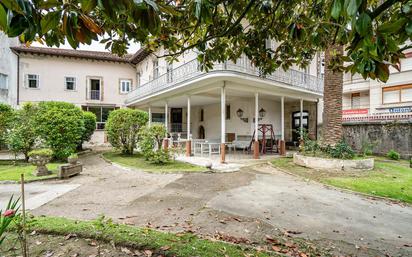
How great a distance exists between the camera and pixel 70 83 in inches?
848

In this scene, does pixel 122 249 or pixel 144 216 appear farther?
pixel 144 216

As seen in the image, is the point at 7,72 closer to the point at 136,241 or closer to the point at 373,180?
the point at 136,241

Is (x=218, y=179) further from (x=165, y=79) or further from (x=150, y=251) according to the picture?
(x=165, y=79)

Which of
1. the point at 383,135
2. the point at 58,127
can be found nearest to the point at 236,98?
the point at 383,135

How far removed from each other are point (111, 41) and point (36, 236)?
3010 mm

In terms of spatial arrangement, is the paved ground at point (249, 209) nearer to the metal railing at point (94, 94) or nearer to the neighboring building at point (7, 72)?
the neighboring building at point (7, 72)

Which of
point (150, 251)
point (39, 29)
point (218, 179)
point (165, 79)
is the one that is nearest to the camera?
point (39, 29)

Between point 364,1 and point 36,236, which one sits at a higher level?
point 364,1

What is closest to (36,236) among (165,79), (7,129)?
(7,129)

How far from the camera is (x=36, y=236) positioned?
3.29 metres

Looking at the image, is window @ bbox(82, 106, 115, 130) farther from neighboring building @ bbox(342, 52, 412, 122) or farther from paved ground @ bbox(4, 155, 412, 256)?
neighboring building @ bbox(342, 52, 412, 122)

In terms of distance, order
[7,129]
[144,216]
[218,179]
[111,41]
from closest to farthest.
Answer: [111,41]
[144,216]
[218,179]
[7,129]

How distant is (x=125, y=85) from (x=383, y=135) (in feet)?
67.4

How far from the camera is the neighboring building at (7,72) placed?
1809cm
